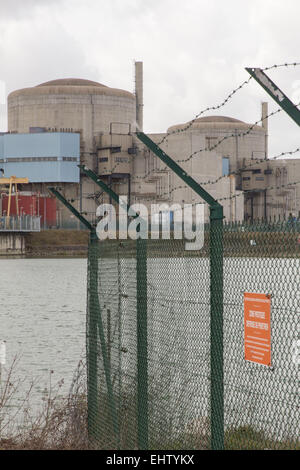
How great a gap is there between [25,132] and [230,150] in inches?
864

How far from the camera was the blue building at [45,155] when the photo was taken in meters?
80.8

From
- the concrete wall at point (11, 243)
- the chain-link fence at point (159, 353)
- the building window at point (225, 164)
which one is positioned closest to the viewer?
the chain-link fence at point (159, 353)

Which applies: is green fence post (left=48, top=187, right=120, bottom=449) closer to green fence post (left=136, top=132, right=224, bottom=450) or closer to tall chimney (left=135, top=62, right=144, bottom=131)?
green fence post (left=136, top=132, right=224, bottom=450)

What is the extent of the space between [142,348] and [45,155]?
2997 inches

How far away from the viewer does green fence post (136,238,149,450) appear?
6086 millimetres

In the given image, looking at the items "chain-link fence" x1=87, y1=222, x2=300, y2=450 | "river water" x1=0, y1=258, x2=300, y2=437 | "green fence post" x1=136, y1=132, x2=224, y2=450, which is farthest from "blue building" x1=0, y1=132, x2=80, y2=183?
"green fence post" x1=136, y1=132, x2=224, y2=450

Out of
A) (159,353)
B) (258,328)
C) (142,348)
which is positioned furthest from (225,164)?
(258,328)

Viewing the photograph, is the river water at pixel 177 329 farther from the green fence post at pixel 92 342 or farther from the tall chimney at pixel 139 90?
the tall chimney at pixel 139 90

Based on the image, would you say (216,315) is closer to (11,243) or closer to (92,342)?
A: (92,342)

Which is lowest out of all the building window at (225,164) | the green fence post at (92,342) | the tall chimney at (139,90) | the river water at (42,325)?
the river water at (42,325)

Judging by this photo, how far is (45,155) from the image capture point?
8119 cm

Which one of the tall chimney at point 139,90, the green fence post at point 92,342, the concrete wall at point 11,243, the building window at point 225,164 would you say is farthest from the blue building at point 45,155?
the green fence post at point 92,342

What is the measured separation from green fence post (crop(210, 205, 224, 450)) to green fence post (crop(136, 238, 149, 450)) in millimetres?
1156

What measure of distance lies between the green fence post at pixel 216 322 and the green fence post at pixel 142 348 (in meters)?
1.16
